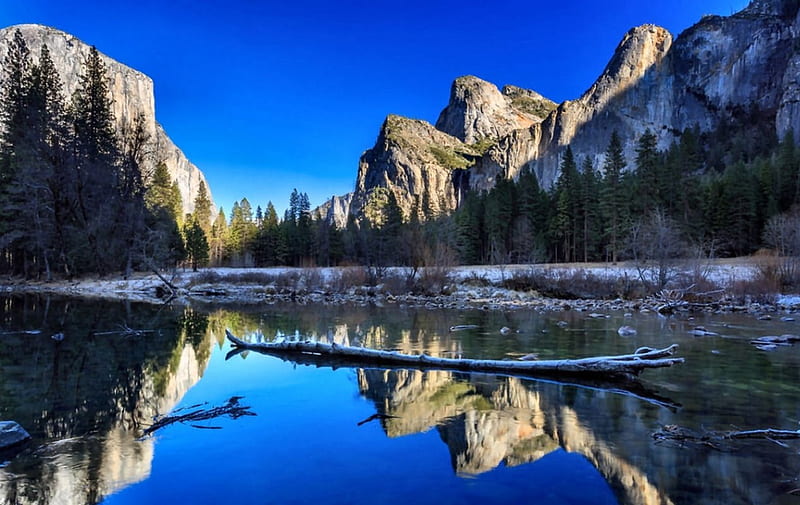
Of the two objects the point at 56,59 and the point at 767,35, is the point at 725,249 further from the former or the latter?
the point at 56,59

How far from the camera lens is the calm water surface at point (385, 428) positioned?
14.2 ft

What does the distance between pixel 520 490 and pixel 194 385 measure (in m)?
6.24

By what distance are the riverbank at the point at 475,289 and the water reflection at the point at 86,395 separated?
1325cm

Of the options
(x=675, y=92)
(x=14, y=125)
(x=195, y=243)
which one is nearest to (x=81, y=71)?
(x=195, y=243)

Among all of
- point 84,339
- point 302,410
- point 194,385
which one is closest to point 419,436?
point 302,410

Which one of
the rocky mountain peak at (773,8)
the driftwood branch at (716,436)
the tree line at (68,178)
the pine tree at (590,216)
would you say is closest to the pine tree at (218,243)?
the tree line at (68,178)

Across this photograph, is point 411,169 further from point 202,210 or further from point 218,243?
point 202,210

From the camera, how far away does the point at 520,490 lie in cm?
435

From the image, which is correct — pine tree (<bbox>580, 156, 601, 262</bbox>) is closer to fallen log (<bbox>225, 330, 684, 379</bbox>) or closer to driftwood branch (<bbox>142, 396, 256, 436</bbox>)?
fallen log (<bbox>225, 330, 684, 379</bbox>)

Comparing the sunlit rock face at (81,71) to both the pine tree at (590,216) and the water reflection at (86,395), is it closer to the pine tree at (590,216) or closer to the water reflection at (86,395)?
the pine tree at (590,216)

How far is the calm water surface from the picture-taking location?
14.2 feet

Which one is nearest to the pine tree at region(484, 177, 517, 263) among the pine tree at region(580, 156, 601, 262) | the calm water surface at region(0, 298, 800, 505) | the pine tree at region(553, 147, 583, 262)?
the pine tree at region(553, 147, 583, 262)

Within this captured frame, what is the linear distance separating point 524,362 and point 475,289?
20.6 m

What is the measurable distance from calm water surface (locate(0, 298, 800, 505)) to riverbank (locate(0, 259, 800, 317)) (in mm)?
11431
